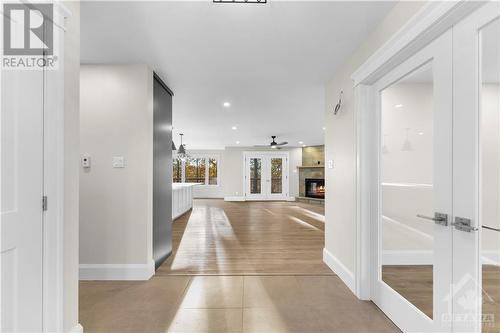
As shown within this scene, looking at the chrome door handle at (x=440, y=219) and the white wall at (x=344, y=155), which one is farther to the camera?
the white wall at (x=344, y=155)

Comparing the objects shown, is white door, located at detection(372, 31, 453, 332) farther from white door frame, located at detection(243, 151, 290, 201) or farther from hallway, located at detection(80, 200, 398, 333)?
white door frame, located at detection(243, 151, 290, 201)

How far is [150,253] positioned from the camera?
2.91 meters

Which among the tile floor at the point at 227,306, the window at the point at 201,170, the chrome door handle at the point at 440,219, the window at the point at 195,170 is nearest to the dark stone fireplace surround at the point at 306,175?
the window at the point at 201,170

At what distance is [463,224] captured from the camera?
1.36 meters

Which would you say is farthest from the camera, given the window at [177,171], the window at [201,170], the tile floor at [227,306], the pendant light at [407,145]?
the window at [201,170]

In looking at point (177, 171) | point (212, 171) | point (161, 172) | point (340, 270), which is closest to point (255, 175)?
point (212, 171)

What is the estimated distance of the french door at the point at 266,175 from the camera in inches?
451

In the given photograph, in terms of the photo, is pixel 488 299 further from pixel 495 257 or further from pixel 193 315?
pixel 193 315

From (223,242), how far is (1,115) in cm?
360

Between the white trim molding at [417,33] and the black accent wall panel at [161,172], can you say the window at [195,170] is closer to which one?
the black accent wall panel at [161,172]

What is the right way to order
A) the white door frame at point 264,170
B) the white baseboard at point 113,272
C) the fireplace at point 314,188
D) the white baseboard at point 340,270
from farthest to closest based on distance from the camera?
1. the white door frame at point 264,170
2. the fireplace at point 314,188
3. the white baseboard at point 113,272
4. the white baseboard at point 340,270

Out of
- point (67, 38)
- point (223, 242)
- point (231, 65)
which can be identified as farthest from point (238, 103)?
point (67, 38)

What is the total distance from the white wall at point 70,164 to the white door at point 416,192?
2257 mm

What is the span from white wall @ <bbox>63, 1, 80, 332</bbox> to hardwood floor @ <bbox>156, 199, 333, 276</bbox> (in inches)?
55.5
